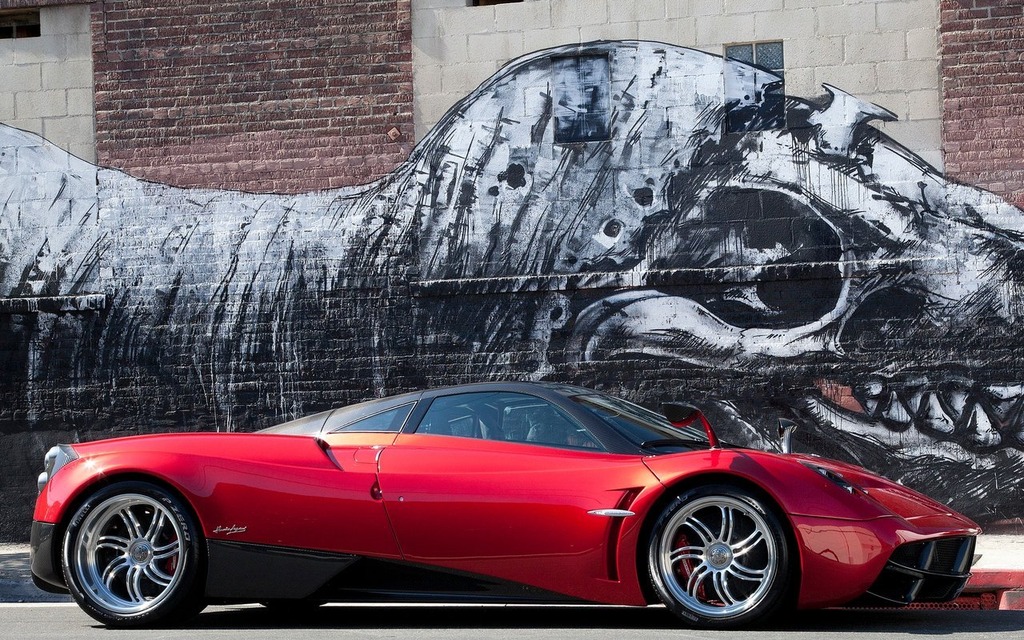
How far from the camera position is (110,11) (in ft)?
39.1

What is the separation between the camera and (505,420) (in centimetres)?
603

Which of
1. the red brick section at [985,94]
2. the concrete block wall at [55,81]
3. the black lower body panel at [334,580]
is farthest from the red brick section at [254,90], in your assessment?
the black lower body panel at [334,580]

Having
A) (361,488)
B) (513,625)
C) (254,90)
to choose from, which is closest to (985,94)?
(254,90)

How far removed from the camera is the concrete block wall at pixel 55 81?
→ 39.0ft

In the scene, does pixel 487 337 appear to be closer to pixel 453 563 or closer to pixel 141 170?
pixel 141 170

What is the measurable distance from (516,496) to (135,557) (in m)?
1.92

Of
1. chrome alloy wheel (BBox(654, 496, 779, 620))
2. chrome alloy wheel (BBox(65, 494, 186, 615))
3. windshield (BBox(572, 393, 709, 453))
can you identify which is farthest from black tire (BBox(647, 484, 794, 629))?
chrome alloy wheel (BBox(65, 494, 186, 615))

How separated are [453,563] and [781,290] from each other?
5.72 metres

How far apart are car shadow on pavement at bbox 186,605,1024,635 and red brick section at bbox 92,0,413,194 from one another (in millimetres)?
5459

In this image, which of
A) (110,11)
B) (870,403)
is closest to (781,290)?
(870,403)

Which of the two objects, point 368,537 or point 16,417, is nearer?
point 368,537

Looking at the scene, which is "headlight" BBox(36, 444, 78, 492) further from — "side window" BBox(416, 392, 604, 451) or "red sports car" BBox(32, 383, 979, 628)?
"side window" BBox(416, 392, 604, 451)

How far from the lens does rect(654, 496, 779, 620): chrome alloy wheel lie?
17.9 feet

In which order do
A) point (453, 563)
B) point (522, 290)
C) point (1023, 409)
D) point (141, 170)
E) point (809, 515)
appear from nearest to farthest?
1. point (809, 515)
2. point (453, 563)
3. point (1023, 409)
4. point (522, 290)
5. point (141, 170)
